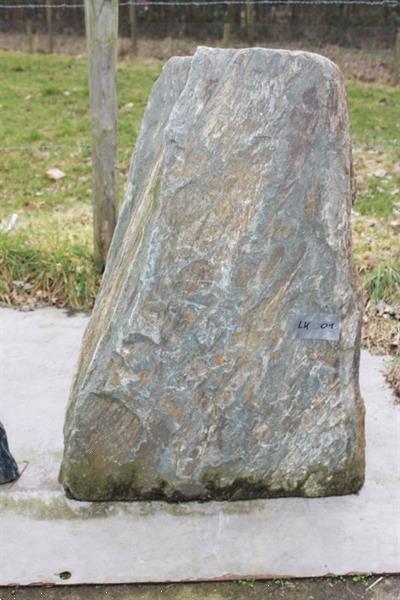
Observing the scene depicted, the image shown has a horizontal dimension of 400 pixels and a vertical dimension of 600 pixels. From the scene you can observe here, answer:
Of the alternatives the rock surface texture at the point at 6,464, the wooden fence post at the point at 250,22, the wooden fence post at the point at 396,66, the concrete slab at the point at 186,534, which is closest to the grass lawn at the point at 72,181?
the wooden fence post at the point at 396,66

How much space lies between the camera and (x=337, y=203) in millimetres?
2613

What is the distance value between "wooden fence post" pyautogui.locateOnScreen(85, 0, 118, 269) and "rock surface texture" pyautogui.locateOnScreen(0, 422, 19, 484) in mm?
1927

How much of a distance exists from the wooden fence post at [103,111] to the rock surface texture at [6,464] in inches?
75.9

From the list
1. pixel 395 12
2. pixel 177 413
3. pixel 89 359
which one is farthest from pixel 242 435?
pixel 395 12

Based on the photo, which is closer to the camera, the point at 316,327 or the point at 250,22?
the point at 316,327

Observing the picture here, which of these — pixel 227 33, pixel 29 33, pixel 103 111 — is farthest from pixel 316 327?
pixel 29 33

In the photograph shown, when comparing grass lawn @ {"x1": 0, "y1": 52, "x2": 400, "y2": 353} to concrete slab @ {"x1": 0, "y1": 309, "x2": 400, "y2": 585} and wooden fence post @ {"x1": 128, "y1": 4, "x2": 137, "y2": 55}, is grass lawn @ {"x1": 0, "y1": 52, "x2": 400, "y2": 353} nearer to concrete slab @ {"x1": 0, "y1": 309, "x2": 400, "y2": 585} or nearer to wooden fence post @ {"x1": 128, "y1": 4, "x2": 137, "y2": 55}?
wooden fence post @ {"x1": 128, "y1": 4, "x2": 137, "y2": 55}

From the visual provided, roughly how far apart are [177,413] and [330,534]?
0.71 m

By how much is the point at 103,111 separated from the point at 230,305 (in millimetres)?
2236

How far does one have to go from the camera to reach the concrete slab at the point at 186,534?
105 inches

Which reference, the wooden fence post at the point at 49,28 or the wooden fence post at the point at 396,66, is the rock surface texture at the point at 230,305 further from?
the wooden fence post at the point at 49,28

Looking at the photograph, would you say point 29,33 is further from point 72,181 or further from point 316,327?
point 316,327

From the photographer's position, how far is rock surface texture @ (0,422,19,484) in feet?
9.85

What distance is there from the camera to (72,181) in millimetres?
6656
